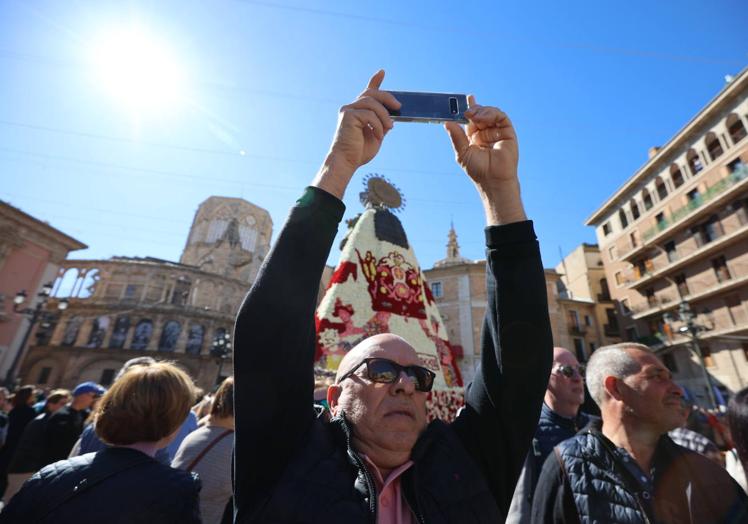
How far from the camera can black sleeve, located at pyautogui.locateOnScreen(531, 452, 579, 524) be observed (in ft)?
6.34

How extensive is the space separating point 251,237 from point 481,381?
50.0 metres

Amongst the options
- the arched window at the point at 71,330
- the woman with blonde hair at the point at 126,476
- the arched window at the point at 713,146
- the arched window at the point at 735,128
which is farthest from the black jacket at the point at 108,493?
the arched window at the point at 71,330

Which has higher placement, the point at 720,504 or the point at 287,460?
the point at 287,460

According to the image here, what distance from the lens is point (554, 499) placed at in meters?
2.01

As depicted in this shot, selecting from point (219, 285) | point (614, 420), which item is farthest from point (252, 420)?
point (219, 285)

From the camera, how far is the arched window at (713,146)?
19.4 metres

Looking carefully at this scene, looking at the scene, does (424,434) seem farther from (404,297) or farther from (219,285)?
(219,285)

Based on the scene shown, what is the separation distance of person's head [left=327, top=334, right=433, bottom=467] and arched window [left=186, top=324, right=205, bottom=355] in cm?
3136

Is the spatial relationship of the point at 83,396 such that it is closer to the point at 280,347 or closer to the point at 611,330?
the point at 280,347

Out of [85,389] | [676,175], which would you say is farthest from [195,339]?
[676,175]

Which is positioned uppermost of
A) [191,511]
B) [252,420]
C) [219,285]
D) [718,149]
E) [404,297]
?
[718,149]

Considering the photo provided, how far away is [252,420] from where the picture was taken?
1083 millimetres

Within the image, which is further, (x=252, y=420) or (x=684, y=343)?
(x=684, y=343)

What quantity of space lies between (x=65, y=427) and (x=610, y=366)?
5491 millimetres
